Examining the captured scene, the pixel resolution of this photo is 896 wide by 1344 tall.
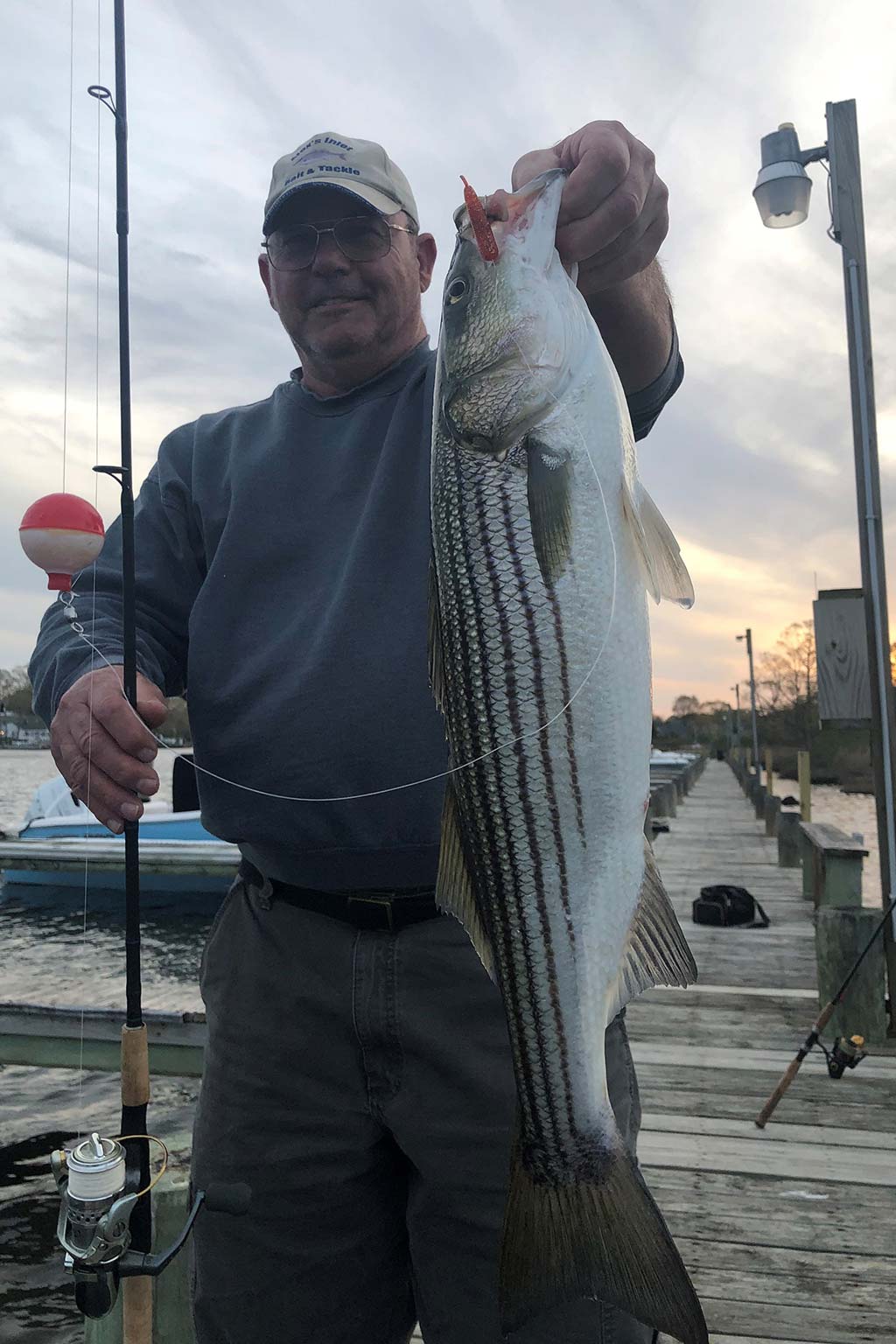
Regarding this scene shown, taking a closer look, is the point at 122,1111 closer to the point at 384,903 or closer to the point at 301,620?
the point at 384,903

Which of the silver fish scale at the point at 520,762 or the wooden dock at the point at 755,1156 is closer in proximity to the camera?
the silver fish scale at the point at 520,762

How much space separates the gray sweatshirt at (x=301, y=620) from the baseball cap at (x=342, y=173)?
43 cm

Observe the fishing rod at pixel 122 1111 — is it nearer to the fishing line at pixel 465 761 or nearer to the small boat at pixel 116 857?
the fishing line at pixel 465 761

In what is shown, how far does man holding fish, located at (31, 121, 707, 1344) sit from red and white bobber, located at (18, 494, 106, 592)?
138 millimetres

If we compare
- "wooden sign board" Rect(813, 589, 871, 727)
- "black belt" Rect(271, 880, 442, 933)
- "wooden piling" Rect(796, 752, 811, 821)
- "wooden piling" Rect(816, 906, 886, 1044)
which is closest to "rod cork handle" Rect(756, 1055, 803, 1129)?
"wooden piling" Rect(816, 906, 886, 1044)

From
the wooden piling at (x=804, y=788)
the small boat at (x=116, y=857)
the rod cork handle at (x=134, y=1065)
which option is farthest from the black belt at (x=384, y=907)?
the wooden piling at (x=804, y=788)

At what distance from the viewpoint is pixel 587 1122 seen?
1.86 m

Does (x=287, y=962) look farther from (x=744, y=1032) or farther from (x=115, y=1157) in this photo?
(x=744, y=1032)

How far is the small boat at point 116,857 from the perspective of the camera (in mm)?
14398

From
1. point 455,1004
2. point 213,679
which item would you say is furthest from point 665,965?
point 213,679

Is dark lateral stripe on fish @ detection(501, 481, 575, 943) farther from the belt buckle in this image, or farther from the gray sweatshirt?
the belt buckle

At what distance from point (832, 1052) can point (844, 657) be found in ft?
7.85

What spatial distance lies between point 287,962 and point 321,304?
1.73 m

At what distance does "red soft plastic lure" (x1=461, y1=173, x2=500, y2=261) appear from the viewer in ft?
6.58
